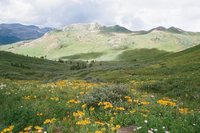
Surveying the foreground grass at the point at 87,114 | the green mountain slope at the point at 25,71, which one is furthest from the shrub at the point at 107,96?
the green mountain slope at the point at 25,71

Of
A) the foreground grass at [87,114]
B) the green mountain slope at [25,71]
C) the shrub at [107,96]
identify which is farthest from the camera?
the green mountain slope at [25,71]

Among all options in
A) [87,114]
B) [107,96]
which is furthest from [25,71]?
[87,114]

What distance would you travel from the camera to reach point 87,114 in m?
12.6

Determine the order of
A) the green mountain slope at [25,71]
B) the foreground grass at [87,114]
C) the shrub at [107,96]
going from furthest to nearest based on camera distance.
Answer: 1. the green mountain slope at [25,71]
2. the shrub at [107,96]
3. the foreground grass at [87,114]

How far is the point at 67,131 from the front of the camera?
1107 centimetres

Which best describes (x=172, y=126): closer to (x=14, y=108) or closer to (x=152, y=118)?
(x=152, y=118)

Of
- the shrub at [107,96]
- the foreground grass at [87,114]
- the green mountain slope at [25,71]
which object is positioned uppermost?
the shrub at [107,96]

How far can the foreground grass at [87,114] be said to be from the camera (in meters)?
10.5

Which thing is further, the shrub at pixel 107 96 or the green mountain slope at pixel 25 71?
the green mountain slope at pixel 25 71

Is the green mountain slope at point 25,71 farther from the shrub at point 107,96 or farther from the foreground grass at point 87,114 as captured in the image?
the shrub at point 107,96

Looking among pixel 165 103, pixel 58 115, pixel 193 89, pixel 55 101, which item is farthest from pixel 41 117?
pixel 193 89

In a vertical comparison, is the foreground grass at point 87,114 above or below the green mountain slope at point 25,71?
above

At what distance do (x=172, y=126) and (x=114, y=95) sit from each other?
5001mm

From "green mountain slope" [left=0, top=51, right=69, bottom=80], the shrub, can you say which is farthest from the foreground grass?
"green mountain slope" [left=0, top=51, right=69, bottom=80]
